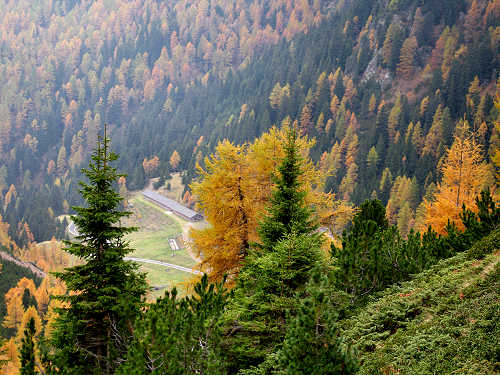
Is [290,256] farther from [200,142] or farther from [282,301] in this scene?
[200,142]

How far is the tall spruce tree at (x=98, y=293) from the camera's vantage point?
37.4ft

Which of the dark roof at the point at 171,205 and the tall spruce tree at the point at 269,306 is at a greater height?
the dark roof at the point at 171,205

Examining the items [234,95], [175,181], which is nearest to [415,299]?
[175,181]

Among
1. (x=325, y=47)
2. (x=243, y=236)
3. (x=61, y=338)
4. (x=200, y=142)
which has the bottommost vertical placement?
(x=61, y=338)

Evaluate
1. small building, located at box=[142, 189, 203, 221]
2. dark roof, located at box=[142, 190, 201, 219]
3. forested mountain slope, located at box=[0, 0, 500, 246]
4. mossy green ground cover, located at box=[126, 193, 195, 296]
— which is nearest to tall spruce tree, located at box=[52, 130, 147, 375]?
mossy green ground cover, located at box=[126, 193, 195, 296]

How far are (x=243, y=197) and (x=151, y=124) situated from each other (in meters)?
186

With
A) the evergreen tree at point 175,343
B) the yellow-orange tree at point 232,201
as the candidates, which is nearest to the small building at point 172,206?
the yellow-orange tree at point 232,201

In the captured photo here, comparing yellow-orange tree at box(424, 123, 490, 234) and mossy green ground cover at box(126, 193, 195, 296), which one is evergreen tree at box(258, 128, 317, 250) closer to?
yellow-orange tree at box(424, 123, 490, 234)

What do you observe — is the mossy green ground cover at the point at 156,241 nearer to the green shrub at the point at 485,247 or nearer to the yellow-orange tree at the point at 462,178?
the yellow-orange tree at the point at 462,178

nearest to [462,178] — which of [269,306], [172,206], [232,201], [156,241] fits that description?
[232,201]

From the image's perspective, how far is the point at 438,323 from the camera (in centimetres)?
957

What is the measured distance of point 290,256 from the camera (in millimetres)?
10641

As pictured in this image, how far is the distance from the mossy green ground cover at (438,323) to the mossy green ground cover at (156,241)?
181ft

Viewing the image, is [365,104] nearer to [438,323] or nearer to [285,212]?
[285,212]
